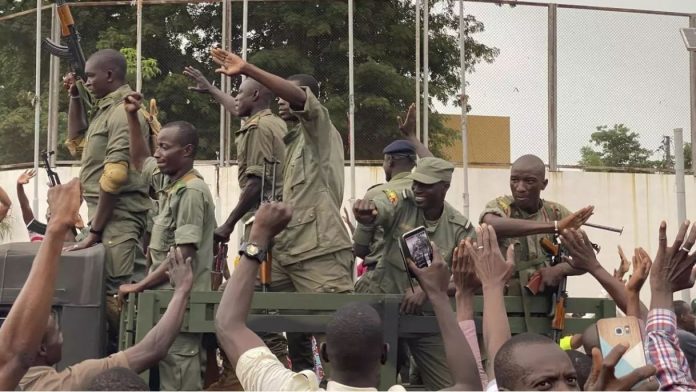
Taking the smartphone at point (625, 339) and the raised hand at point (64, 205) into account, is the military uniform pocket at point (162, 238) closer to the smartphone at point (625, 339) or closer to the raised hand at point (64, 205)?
the raised hand at point (64, 205)

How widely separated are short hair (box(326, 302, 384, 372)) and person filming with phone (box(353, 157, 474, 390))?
2.50 metres

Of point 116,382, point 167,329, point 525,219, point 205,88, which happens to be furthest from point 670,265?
point 205,88

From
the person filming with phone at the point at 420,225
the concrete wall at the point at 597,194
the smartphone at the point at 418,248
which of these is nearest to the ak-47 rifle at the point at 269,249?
the person filming with phone at the point at 420,225

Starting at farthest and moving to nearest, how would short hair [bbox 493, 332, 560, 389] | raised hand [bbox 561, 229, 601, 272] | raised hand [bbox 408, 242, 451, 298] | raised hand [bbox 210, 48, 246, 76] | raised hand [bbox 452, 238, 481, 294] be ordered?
raised hand [bbox 210, 48, 246, 76] → raised hand [bbox 561, 229, 601, 272] → raised hand [bbox 452, 238, 481, 294] → raised hand [bbox 408, 242, 451, 298] → short hair [bbox 493, 332, 560, 389]

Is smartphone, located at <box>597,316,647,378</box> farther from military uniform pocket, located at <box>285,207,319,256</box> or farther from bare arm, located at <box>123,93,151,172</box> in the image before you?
bare arm, located at <box>123,93,151,172</box>

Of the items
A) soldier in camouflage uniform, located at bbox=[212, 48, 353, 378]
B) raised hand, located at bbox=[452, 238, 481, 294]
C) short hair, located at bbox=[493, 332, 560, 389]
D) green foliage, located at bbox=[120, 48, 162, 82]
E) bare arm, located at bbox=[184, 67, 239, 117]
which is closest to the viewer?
short hair, located at bbox=[493, 332, 560, 389]

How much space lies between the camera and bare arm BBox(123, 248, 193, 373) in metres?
4.96

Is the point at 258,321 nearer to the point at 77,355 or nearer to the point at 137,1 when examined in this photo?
the point at 77,355

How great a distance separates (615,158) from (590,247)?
37.0 ft

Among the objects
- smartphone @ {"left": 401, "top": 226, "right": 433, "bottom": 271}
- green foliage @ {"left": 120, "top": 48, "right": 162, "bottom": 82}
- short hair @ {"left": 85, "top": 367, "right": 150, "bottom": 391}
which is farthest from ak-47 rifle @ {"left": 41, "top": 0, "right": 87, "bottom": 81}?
green foliage @ {"left": 120, "top": 48, "right": 162, "bottom": 82}

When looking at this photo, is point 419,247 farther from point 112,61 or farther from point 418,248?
point 112,61

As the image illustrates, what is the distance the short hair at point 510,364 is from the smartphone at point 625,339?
530 mm

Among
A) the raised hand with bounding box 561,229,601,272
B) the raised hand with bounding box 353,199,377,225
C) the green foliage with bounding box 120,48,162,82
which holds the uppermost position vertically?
the green foliage with bounding box 120,48,162,82

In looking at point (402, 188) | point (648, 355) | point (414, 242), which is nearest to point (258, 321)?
point (414, 242)
